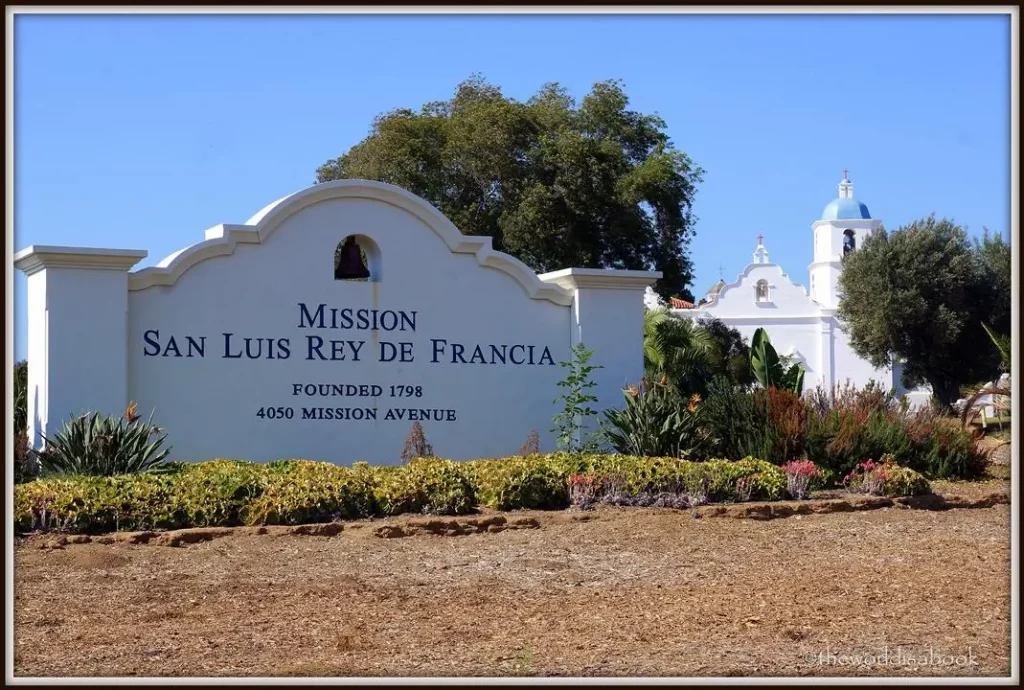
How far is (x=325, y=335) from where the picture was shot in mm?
16453

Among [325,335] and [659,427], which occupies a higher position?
[325,335]

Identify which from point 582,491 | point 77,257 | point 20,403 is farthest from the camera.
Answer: point 20,403

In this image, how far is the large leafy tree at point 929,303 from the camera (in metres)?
40.2

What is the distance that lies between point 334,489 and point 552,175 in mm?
20679

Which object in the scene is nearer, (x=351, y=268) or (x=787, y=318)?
(x=351, y=268)

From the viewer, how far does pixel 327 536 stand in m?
11.6

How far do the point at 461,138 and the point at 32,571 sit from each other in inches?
950

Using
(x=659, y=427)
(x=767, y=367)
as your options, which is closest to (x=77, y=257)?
(x=659, y=427)

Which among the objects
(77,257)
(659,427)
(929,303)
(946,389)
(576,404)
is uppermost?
(929,303)

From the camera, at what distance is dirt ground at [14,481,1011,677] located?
7535mm

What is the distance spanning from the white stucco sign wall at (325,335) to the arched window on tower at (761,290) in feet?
142

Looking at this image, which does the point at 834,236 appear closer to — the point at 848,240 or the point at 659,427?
the point at 848,240

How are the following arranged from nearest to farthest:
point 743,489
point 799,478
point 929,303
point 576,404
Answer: point 743,489
point 799,478
point 576,404
point 929,303

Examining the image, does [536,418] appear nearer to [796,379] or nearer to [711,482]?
[711,482]
